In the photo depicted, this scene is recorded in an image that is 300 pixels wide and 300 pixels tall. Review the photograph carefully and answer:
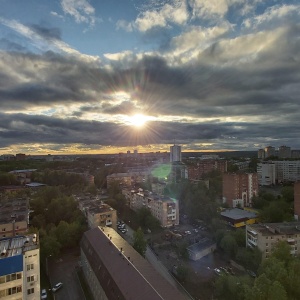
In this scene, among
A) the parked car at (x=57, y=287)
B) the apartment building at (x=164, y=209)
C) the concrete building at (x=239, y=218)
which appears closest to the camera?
the parked car at (x=57, y=287)

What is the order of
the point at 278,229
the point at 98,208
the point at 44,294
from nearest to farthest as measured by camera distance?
1. the point at 44,294
2. the point at 278,229
3. the point at 98,208

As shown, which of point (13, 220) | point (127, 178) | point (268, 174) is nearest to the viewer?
point (13, 220)

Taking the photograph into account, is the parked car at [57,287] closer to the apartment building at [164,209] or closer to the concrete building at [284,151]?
the apartment building at [164,209]

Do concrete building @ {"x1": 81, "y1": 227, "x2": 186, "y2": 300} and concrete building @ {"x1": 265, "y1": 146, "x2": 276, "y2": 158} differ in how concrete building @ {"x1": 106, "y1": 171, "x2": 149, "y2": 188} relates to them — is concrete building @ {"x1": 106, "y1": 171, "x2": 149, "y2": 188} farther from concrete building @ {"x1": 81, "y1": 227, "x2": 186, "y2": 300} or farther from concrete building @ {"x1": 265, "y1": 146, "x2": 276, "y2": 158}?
concrete building @ {"x1": 265, "y1": 146, "x2": 276, "y2": 158}

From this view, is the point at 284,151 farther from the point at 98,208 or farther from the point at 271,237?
the point at 98,208

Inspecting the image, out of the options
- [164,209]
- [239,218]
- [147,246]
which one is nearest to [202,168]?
[239,218]

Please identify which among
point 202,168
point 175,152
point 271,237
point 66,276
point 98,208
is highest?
point 175,152

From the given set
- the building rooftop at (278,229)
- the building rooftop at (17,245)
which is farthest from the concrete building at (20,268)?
the building rooftop at (278,229)
